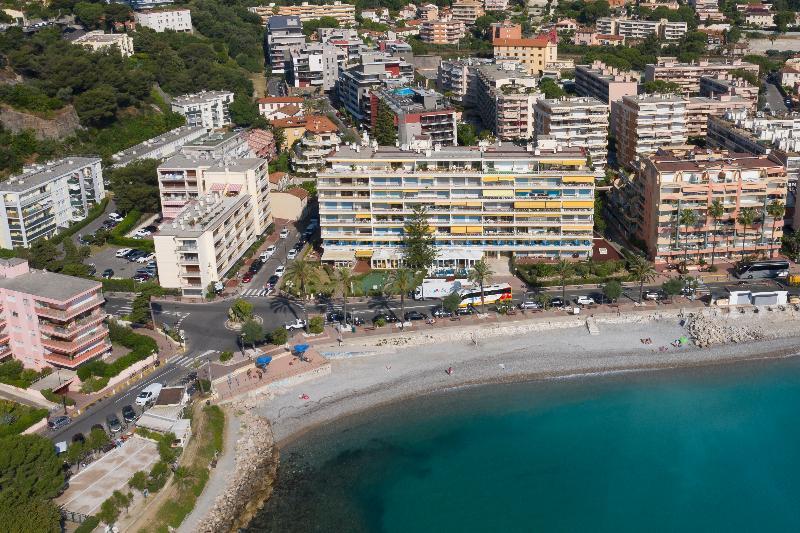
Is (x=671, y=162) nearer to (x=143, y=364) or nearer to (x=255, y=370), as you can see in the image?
(x=255, y=370)

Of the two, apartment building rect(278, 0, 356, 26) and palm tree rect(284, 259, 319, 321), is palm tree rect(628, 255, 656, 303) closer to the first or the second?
palm tree rect(284, 259, 319, 321)

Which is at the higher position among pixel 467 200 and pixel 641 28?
pixel 641 28

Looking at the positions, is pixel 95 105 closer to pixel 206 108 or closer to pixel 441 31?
pixel 206 108

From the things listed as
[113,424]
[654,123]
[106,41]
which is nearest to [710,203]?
[654,123]

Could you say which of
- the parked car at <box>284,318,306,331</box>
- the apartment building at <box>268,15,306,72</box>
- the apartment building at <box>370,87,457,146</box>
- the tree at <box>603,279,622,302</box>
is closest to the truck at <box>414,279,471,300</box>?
the parked car at <box>284,318,306,331</box>

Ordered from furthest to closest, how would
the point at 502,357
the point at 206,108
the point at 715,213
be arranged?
the point at 206,108 < the point at 715,213 < the point at 502,357

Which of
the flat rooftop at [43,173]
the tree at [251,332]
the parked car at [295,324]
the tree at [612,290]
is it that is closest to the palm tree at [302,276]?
the parked car at [295,324]
